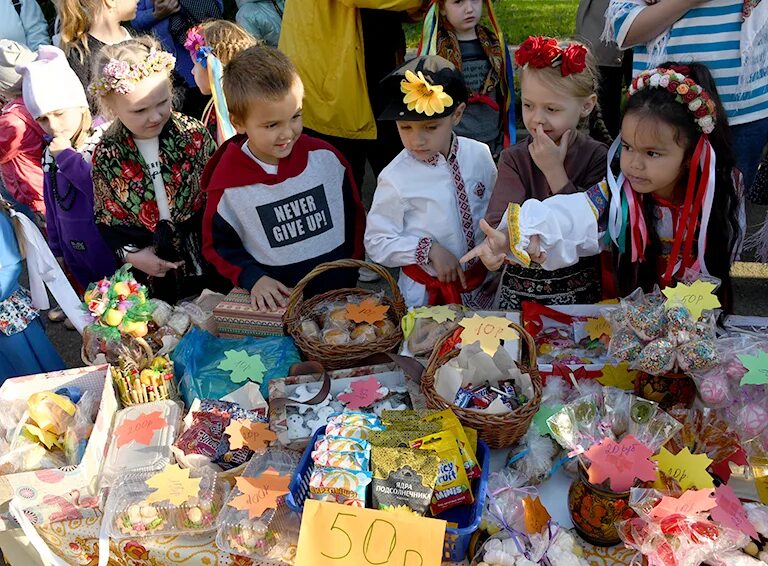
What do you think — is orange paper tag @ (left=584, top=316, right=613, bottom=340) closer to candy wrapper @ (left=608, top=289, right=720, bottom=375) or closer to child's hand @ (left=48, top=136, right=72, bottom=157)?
candy wrapper @ (left=608, top=289, right=720, bottom=375)

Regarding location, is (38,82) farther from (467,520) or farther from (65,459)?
(467,520)

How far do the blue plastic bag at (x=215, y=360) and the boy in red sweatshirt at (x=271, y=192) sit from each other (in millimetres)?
198

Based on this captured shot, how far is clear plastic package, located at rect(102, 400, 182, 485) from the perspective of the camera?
6.06ft

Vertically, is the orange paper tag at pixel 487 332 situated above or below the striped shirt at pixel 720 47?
below

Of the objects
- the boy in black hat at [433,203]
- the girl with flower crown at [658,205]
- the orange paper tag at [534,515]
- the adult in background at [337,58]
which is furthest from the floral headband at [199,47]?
the orange paper tag at [534,515]

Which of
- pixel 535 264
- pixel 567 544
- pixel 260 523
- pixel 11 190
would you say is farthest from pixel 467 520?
pixel 11 190

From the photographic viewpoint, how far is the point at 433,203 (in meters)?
2.50

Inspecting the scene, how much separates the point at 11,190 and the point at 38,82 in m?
1.09

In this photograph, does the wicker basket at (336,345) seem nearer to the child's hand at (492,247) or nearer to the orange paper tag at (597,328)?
the child's hand at (492,247)

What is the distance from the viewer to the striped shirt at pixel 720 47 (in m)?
2.54

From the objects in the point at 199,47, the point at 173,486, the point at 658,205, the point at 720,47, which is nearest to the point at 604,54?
the point at 720,47

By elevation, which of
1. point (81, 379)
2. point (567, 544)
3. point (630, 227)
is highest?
point (630, 227)

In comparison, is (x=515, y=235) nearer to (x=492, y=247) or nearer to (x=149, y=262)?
(x=492, y=247)

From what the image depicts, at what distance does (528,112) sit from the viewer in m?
2.30
